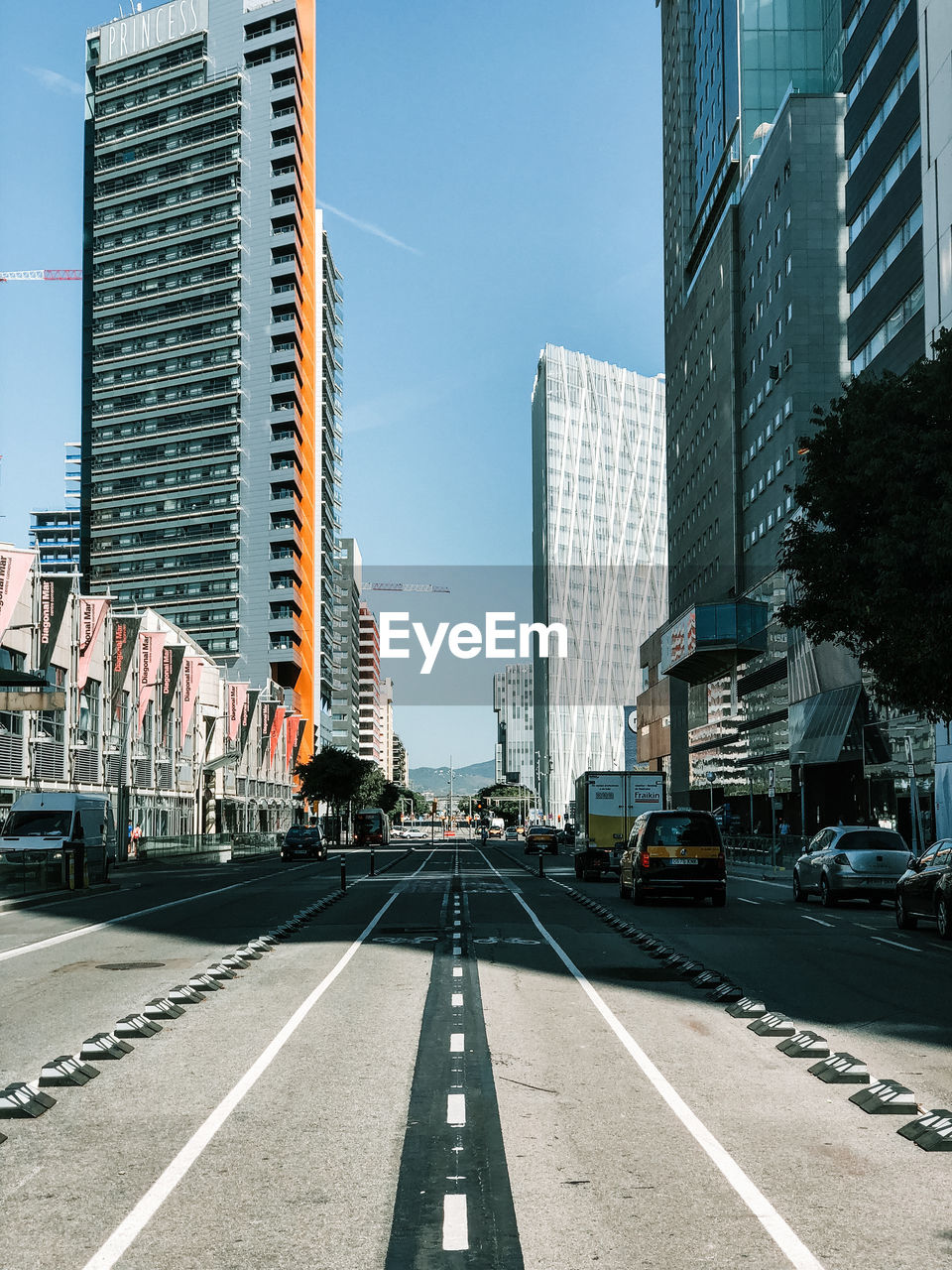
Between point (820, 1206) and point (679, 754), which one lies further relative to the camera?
point (679, 754)

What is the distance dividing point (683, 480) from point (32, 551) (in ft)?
233

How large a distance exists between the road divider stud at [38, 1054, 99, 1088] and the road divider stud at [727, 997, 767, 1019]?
220 inches

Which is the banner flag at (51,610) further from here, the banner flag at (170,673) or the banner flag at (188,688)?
the banner flag at (188,688)

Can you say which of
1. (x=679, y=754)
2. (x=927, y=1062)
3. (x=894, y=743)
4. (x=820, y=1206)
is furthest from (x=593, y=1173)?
(x=679, y=754)

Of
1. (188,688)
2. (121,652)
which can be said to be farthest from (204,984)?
(188,688)

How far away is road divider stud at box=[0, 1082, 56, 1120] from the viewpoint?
827cm

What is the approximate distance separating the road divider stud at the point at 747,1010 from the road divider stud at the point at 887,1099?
354 centimetres

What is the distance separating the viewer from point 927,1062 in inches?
396

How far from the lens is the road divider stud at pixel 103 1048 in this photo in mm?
10305

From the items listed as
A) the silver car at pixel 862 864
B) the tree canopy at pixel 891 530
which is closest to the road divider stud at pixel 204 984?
the tree canopy at pixel 891 530

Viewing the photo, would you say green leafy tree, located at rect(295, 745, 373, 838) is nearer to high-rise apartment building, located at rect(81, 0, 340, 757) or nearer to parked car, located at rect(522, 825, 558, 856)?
high-rise apartment building, located at rect(81, 0, 340, 757)

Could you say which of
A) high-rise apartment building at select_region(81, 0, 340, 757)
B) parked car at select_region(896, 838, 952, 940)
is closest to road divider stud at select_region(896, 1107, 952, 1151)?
parked car at select_region(896, 838, 952, 940)

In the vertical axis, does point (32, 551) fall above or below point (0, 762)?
above

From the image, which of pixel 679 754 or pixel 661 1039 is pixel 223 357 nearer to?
pixel 679 754
